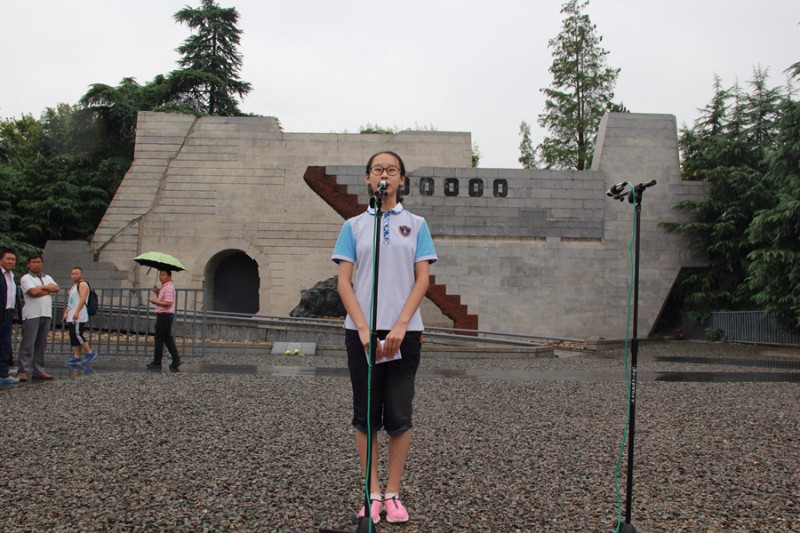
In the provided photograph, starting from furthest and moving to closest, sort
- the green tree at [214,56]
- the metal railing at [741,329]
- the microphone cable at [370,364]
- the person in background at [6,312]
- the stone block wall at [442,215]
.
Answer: the green tree at [214,56] → the stone block wall at [442,215] → the metal railing at [741,329] → the person in background at [6,312] → the microphone cable at [370,364]

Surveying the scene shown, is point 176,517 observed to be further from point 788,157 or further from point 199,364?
point 788,157

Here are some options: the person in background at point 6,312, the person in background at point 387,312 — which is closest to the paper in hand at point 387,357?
the person in background at point 387,312

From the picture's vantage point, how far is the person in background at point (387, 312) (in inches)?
146

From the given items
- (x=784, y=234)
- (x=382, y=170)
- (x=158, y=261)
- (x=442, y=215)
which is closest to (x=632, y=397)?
(x=382, y=170)

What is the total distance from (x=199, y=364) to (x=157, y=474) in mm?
8708

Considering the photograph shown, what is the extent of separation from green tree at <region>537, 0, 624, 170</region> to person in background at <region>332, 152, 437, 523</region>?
3438 cm

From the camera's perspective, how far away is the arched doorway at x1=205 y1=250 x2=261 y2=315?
24.2 m

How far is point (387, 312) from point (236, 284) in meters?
21.3

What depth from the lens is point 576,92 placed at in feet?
121

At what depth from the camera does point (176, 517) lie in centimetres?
385

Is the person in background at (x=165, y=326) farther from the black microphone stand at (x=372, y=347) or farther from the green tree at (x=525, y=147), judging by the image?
the green tree at (x=525, y=147)

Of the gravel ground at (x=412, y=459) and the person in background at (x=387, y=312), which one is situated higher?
the person in background at (x=387, y=312)

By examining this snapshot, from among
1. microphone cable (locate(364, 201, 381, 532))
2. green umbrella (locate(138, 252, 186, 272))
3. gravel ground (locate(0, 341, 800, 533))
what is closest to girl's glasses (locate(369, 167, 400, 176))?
microphone cable (locate(364, 201, 381, 532))

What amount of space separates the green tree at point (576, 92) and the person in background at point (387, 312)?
113ft
